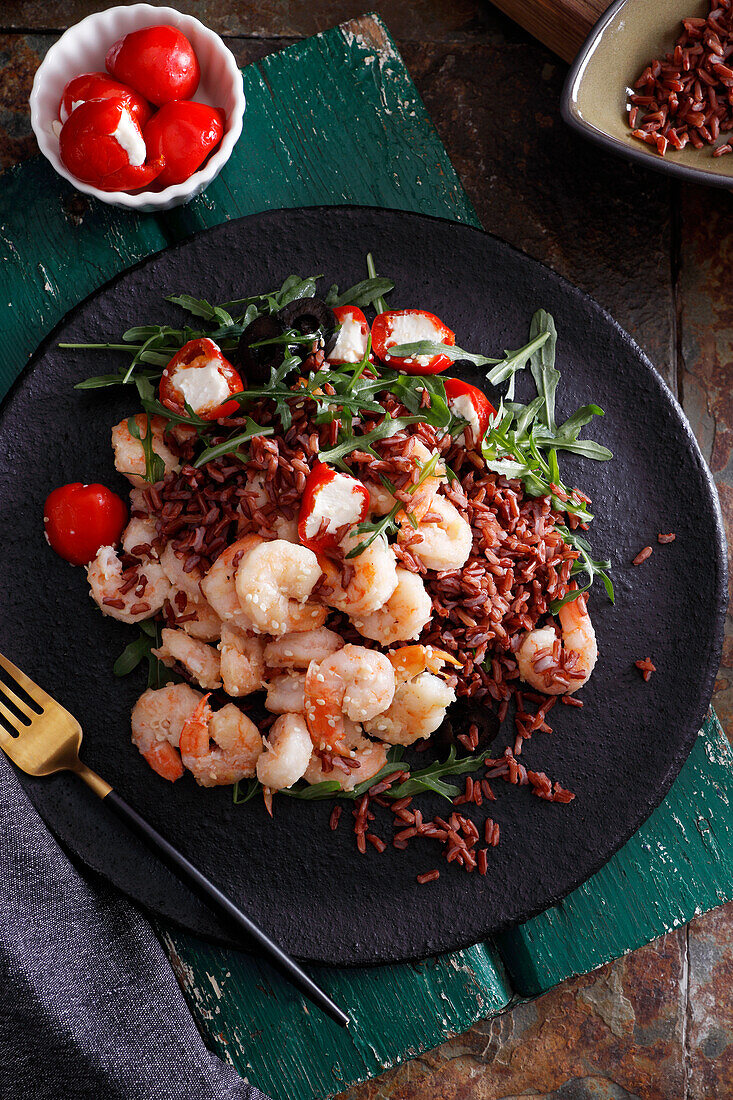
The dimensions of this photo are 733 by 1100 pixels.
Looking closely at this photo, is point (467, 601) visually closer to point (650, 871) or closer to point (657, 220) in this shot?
point (650, 871)

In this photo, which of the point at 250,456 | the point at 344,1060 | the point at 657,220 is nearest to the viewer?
the point at 250,456

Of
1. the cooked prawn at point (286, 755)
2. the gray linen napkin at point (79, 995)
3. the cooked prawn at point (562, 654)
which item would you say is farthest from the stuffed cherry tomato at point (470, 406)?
the gray linen napkin at point (79, 995)

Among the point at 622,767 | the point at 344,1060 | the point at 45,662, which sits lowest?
the point at 344,1060

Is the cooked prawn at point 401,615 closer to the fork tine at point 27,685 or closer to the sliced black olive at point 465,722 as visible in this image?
the sliced black olive at point 465,722

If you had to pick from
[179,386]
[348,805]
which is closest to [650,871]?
[348,805]

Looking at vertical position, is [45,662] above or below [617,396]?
above

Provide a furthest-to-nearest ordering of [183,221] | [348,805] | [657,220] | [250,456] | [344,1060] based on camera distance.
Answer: [657,220] < [183,221] < [344,1060] < [348,805] < [250,456]

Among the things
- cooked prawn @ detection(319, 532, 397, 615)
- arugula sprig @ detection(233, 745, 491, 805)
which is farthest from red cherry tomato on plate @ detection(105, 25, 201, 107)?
arugula sprig @ detection(233, 745, 491, 805)
